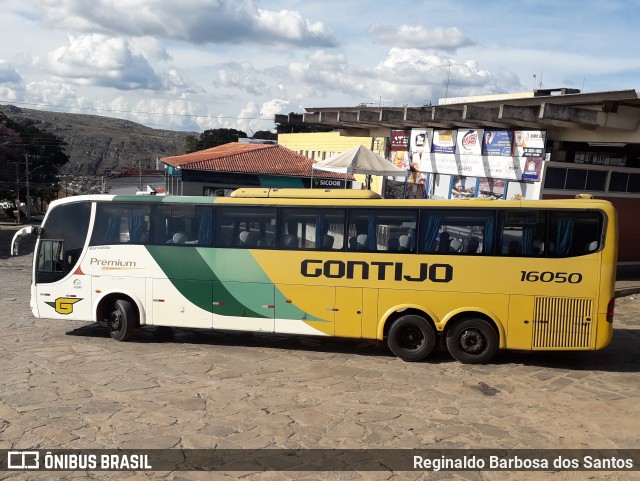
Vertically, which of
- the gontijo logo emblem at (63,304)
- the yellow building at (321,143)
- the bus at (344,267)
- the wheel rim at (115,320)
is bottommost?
the wheel rim at (115,320)

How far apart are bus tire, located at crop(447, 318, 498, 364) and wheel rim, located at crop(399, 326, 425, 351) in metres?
0.50

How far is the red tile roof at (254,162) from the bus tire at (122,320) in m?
18.7

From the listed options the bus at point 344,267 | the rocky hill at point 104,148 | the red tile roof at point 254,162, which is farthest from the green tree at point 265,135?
the bus at point 344,267

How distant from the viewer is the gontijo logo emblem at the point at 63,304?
11742 millimetres

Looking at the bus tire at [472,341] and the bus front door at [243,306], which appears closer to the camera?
the bus tire at [472,341]

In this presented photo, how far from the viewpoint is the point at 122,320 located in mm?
11570

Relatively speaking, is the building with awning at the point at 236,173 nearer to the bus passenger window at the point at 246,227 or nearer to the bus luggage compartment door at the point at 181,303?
the bus luggage compartment door at the point at 181,303

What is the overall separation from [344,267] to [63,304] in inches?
225

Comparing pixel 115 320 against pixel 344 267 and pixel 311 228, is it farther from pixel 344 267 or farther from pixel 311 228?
pixel 344 267

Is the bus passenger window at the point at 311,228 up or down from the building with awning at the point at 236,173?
down

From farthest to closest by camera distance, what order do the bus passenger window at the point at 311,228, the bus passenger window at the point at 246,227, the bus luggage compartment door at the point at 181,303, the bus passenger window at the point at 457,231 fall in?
the bus luggage compartment door at the point at 181,303
the bus passenger window at the point at 246,227
the bus passenger window at the point at 311,228
the bus passenger window at the point at 457,231

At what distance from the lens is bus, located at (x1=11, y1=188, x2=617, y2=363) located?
957cm

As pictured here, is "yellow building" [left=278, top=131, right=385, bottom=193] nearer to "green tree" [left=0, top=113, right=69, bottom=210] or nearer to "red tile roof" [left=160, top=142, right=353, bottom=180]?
"red tile roof" [left=160, top=142, right=353, bottom=180]

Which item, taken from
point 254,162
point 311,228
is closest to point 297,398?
point 311,228
